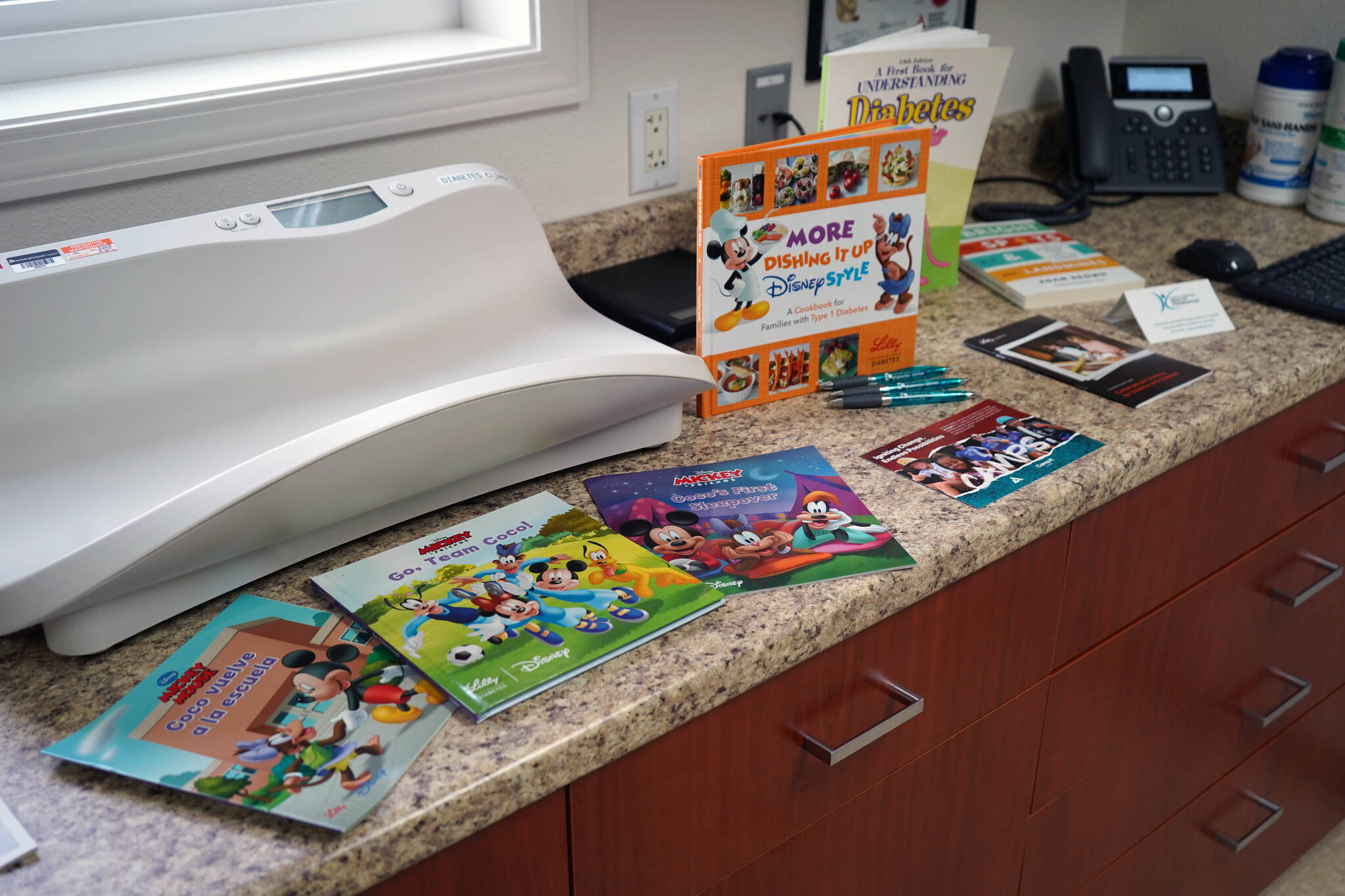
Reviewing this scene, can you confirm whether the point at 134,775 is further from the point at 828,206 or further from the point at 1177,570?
the point at 1177,570

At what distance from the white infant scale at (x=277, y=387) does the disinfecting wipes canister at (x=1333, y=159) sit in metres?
1.12

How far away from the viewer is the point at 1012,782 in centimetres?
108

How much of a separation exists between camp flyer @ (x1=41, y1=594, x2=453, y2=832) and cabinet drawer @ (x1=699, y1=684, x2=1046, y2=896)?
0.31 m

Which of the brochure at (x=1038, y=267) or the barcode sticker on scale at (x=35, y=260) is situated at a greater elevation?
the barcode sticker on scale at (x=35, y=260)

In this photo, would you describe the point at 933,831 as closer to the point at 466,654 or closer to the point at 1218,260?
the point at 466,654

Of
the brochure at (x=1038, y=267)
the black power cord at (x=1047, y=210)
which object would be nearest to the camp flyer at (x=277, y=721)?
the brochure at (x=1038, y=267)

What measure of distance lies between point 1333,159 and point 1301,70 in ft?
0.45

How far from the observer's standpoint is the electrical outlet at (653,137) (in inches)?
52.1

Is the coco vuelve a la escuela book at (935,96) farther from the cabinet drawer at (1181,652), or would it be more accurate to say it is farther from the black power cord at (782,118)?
the cabinet drawer at (1181,652)

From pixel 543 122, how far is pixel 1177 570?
2.78ft

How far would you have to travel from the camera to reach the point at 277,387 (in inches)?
36.1

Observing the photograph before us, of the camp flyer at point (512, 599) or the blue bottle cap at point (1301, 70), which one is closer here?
the camp flyer at point (512, 599)

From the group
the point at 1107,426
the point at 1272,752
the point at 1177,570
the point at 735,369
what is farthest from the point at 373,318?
the point at 1272,752

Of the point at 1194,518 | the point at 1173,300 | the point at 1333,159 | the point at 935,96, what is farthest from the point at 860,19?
the point at 1194,518
